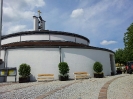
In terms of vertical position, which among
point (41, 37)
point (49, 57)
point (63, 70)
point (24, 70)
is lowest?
point (63, 70)

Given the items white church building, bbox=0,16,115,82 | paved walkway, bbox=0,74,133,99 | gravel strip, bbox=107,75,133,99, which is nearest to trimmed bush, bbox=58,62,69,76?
white church building, bbox=0,16,115,82

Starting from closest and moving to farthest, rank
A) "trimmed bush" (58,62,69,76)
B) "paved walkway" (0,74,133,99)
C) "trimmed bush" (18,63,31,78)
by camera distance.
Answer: "paved walkway" (0,74,133,99) → "trimmed bush" (18,63,31,78) → "trimmed bush" (58,62,69,76)

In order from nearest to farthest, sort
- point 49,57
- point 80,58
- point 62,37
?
1. point 49,57
2. point 80,58
3. point 62,37

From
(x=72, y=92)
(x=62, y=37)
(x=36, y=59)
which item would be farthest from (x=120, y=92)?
(x=62, y=37)

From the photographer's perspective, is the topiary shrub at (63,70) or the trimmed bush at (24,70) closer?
the trimmed bush at (24,70)

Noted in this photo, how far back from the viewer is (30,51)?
16281 mm

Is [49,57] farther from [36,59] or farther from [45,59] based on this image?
A: [36,59]

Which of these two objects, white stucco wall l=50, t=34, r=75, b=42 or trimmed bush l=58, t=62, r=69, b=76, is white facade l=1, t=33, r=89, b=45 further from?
trimmed bush l=58, t=62, r=69, b=76

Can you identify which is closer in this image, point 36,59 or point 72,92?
point 72,92

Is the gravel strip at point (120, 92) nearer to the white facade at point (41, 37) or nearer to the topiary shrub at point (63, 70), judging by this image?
the topiary shrub at point (63, 70)

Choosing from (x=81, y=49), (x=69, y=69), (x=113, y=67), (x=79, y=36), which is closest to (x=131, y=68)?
(x=113, y=67)

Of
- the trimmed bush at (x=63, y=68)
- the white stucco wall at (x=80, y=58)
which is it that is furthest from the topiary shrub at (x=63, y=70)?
the white stucco wall at (x=80, y=58)

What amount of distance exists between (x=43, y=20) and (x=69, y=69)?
15.7 m

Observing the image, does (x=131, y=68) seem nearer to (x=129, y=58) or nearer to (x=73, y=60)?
(x=73, y=60)
